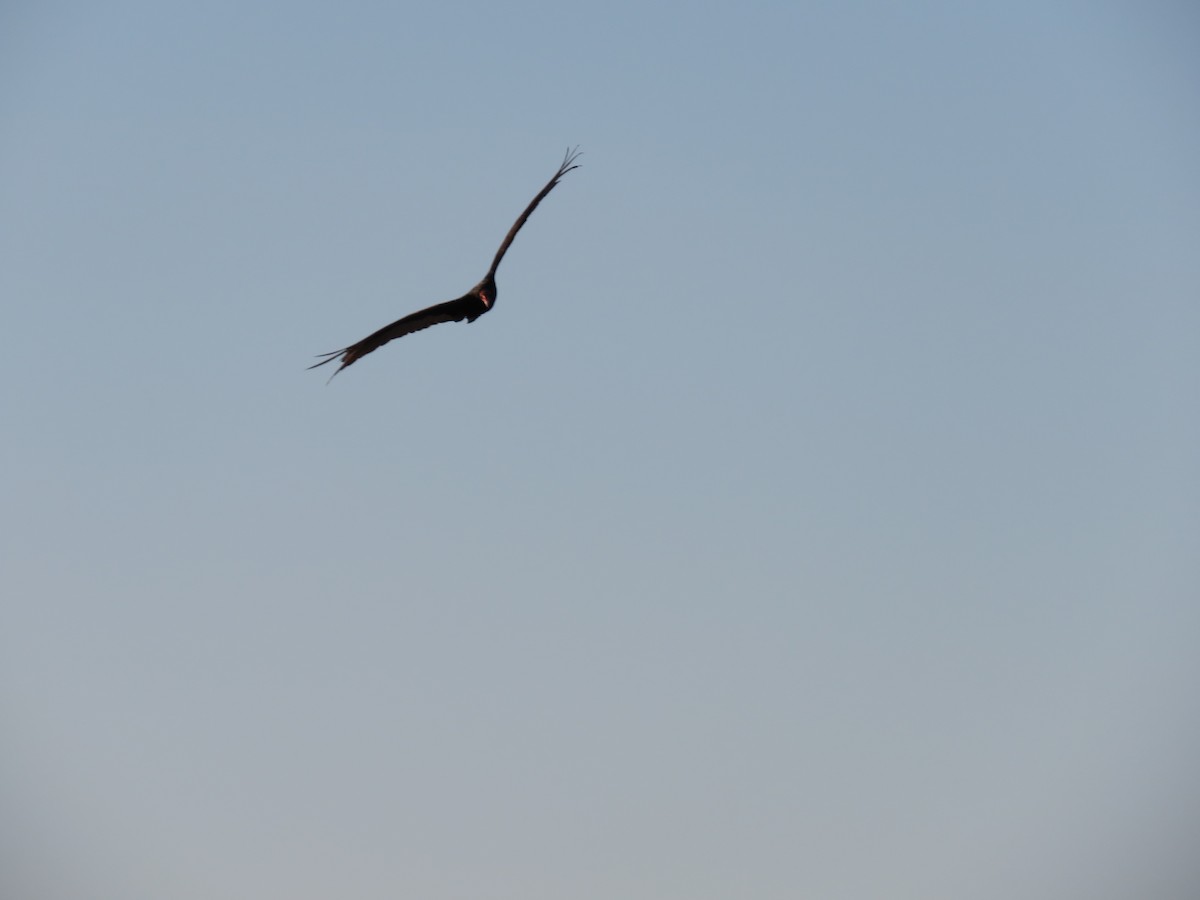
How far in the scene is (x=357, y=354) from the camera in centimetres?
3800

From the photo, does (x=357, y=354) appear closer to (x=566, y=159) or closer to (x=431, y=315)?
(x=431, y=315)

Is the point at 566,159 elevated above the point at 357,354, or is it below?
above

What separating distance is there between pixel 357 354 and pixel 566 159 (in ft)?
19.8

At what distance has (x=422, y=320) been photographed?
3922 centimetres

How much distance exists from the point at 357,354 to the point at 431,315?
1973 millimetres

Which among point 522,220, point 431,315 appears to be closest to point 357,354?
point 431,315

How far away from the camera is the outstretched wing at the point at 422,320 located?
38250 millimetres

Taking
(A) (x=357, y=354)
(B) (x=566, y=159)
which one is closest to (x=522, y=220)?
(B) (x=566, y=159)

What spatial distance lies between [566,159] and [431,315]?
4289 mm

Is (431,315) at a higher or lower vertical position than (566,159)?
lower

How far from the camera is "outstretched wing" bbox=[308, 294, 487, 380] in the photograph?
38250mm

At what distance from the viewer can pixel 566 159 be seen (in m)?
39.5

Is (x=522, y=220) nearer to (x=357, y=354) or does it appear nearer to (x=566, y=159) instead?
(x=566, y=159)
